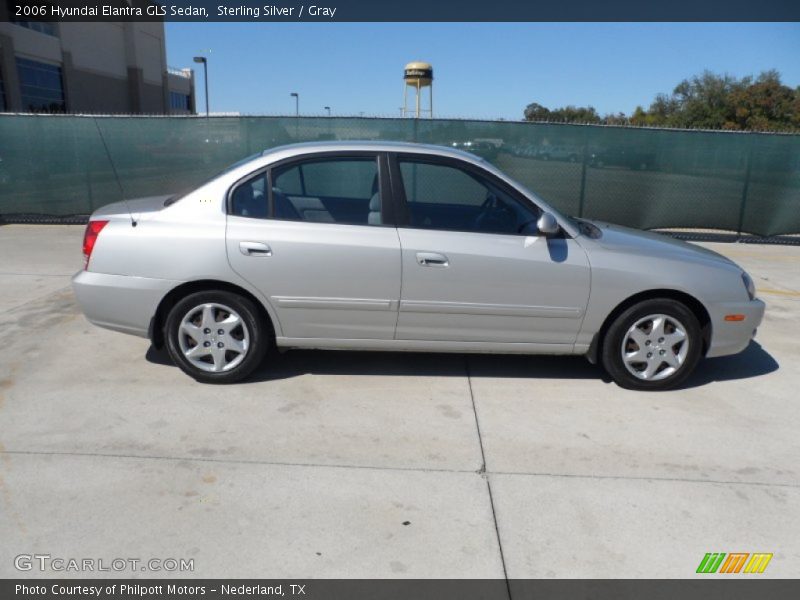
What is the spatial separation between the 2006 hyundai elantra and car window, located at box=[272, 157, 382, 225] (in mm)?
15

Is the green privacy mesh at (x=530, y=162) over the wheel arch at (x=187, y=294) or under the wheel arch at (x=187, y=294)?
over

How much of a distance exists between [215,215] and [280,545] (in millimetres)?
2324

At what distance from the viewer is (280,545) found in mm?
2760

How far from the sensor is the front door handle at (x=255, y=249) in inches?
165

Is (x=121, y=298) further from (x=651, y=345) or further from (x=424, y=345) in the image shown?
(x=651, y=345)

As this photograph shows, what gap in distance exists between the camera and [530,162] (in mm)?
10500

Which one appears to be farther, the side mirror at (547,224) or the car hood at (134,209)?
the car hood at (134,209)

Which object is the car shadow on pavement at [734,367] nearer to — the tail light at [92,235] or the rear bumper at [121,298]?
the rear bumper at [121,298]

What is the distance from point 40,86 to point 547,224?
35.4 meters

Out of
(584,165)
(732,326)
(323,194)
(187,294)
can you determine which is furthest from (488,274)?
(584,165)

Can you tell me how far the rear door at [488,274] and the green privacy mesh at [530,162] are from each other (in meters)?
6.26

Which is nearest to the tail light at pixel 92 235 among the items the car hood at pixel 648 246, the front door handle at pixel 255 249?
the front door handle at pixel 255 249

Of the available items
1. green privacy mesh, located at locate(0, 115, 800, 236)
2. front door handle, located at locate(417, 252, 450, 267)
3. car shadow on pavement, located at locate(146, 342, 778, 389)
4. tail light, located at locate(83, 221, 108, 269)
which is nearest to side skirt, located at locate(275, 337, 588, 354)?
car shadow on pavement, located at locate(146, 342, 778, 389)

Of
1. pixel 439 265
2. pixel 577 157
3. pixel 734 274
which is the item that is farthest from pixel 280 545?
pixel 577 157
